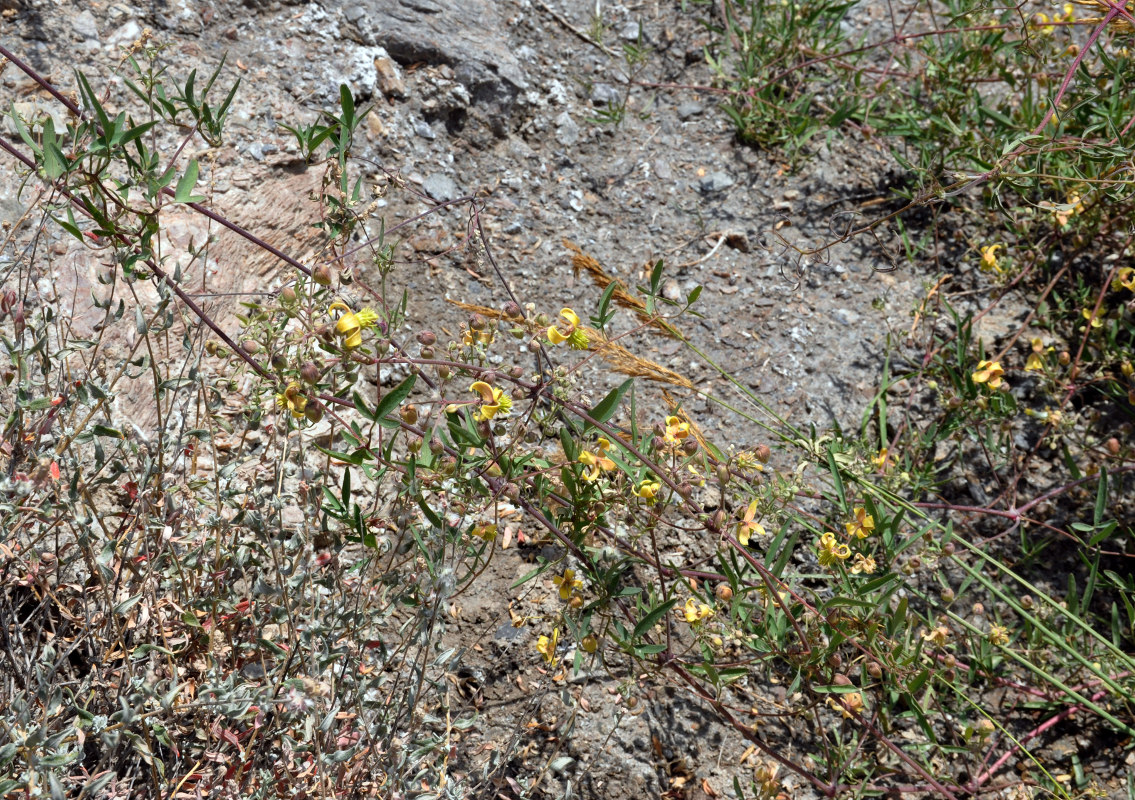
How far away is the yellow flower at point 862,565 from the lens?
85.5 inches

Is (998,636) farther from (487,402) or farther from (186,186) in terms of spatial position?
(186,186)

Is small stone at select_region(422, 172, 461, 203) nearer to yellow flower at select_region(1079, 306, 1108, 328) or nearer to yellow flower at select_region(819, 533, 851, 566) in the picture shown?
yellow flower at select_region(819, 533, 851, 566)

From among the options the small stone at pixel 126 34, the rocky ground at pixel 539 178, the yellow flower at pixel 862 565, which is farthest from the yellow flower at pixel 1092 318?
the small stone at pixel 126 34

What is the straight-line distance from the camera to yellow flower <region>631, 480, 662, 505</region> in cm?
180

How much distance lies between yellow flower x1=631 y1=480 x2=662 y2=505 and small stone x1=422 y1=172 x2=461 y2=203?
4.83ft

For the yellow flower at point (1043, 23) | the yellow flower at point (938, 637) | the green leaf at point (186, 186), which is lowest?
the yellow flower at point (938, 637)

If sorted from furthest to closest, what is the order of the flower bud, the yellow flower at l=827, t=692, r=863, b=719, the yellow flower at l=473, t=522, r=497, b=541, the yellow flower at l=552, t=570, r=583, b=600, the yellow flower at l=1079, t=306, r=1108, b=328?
the yellow flower at l=1079, t=306, r=1108, b=328
the yellow flower at l=827, t=692, r=863, b=719
the yellow flower at l=552, t=570, r=583, b=600
the yellow flower at l=473, t=522, r=497, b=541
the flower bud

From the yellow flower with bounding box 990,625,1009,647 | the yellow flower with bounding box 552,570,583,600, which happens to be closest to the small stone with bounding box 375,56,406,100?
the yellow flower with bounding box 552,570,583,600

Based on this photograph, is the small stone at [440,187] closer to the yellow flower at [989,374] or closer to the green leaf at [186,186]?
the green leaf at [186,186]

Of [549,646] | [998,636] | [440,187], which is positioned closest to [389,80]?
[440,187]

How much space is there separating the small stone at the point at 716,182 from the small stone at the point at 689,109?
31 cm

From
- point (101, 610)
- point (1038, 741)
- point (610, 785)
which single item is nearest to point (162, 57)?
point (101, 610)

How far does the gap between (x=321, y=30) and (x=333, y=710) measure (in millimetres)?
2426

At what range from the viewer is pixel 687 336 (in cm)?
288
